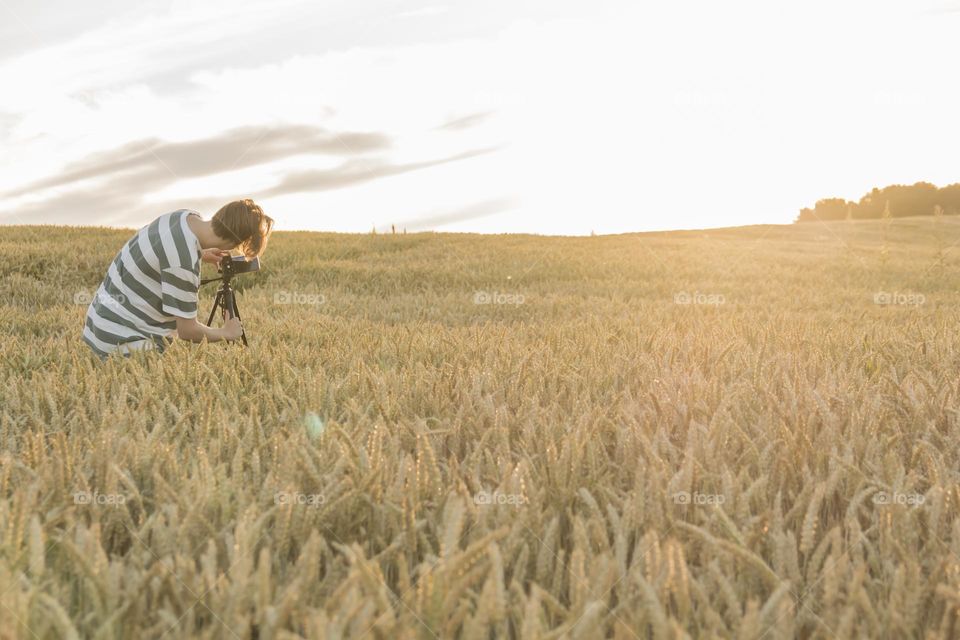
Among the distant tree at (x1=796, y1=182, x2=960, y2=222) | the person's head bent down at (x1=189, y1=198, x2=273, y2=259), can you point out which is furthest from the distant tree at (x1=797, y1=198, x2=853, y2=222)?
the person's head bent down at (x1=189, y1=198, x2=273, y2=259)

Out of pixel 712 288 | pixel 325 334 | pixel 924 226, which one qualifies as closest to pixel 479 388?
pixel 325 334

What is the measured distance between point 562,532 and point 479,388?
1344mm

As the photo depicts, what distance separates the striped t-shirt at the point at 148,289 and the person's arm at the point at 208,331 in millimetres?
70

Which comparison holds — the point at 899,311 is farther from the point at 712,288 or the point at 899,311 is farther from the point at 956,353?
the point at 956,353

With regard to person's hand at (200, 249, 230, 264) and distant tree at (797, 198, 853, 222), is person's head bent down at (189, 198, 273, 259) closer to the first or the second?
person's hand at (200, 249, 230, 264)

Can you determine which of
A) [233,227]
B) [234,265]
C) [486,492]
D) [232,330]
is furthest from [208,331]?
[486,492]

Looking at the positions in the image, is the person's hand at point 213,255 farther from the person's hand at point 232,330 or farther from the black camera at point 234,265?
the person's hand at point 232,330

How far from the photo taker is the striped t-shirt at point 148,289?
5.39 m

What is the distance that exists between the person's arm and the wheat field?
38cm

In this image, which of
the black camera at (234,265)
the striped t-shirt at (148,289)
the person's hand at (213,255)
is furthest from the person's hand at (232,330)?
the person's hand at (213,255)

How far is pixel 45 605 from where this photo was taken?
159 cm

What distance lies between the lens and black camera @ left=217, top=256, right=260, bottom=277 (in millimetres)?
5727

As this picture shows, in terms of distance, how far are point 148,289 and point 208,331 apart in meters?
0.70

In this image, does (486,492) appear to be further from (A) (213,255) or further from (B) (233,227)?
(A) (213,255)
